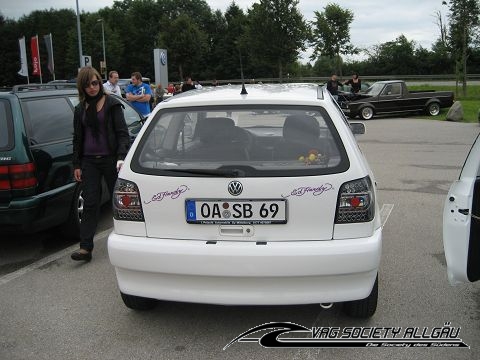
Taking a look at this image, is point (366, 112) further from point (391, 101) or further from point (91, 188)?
point (91, 188)

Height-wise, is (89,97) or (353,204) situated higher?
(89,97)

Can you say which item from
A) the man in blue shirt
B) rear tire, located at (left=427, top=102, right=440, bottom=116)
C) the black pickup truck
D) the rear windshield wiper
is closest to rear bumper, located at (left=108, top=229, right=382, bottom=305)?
the rear windshield wiper

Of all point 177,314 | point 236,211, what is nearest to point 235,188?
point 236,211

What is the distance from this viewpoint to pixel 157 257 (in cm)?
304

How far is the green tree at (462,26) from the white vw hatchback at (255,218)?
80.0ft

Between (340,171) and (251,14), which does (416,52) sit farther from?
(340,171)

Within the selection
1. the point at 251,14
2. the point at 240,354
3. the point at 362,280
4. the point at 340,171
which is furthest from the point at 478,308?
the point at 251,14

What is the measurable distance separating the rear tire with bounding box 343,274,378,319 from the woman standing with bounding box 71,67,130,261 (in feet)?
7.94

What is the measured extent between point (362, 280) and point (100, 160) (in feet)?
8.94

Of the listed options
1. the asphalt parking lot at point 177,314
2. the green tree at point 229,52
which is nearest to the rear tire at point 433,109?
the asphalt parking lot at point 177,314

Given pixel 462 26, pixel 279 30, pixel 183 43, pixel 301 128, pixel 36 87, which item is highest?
pixel 183 43

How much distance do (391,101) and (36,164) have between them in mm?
16873

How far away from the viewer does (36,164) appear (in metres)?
4.81

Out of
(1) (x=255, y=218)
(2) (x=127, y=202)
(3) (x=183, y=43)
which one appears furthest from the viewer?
(3) (x=183, y=43)
